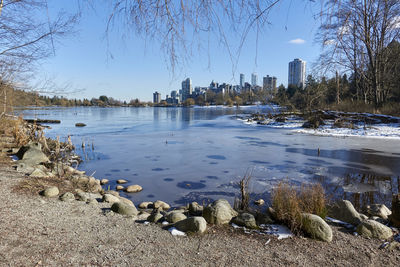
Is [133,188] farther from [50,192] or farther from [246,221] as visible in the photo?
[246,221]

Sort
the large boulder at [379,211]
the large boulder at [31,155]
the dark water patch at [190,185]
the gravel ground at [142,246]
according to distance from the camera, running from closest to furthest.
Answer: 1. the gravel ground at [142,246]
2. the large boulder at [379,211]
3. the dark water patch at [190,185]
4. the large boulder at [31,155]

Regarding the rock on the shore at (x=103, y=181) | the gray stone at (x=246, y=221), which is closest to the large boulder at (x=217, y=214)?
the gray stone at (x=246, y=221)

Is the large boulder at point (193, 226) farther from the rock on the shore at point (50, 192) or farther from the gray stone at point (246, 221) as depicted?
the rock on the shore at point (50, 192)

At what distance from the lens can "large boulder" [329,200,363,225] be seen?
4.28m

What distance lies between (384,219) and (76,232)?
205 inches

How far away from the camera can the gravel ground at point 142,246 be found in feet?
9.53

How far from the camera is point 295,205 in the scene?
402cm

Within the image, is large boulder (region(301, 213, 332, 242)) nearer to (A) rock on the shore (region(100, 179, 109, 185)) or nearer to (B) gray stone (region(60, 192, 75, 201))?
(B) gray stone (region(60, 192, 75, 201))

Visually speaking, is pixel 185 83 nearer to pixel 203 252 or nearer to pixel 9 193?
pixel 203 252

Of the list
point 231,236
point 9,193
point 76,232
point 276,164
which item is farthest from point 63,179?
point 276,164

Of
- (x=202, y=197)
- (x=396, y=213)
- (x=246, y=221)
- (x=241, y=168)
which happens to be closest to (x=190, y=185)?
(x=202, y=197)

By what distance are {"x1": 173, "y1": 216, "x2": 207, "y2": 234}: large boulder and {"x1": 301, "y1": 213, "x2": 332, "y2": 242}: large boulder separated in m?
1.53

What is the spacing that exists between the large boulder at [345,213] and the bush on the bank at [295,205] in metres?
0.35

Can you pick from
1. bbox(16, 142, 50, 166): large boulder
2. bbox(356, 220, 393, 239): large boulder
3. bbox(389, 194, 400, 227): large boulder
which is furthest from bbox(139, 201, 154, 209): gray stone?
bbox(16, 142, 50, 166): large boulder
